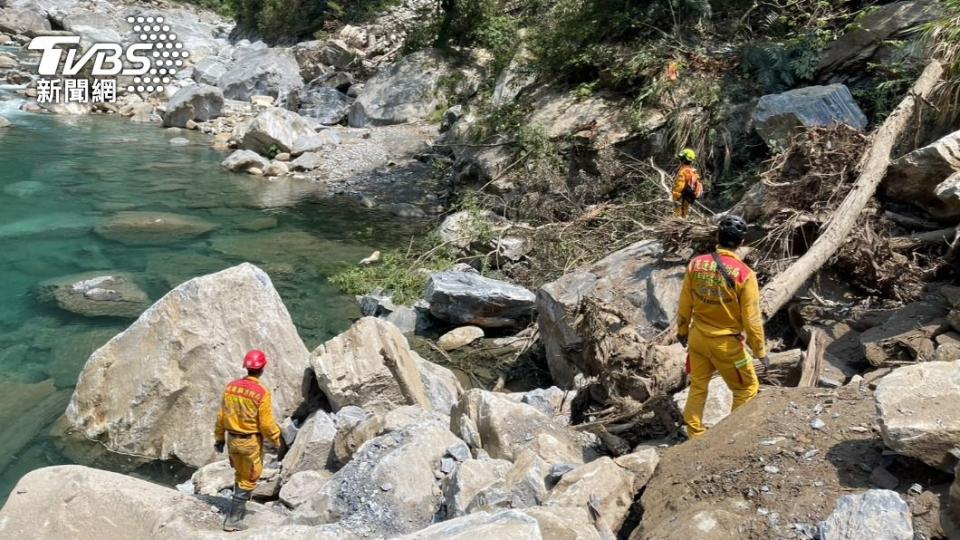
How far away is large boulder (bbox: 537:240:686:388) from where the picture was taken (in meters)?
7.80

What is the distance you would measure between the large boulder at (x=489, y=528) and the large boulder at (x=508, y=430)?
1.60m

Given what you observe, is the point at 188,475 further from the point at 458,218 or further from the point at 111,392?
the point at 458,218

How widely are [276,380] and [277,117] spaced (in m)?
13.3

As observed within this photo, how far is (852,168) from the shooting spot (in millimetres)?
7727

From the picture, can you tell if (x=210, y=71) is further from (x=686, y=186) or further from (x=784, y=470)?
(x=784, y=470)

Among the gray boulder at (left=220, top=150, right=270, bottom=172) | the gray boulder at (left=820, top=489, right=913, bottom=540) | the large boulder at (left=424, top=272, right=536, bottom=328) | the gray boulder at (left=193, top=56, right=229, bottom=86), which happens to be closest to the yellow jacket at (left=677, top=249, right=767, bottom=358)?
the gray boulder at (left=820, top=489, right=913, bottom=540)

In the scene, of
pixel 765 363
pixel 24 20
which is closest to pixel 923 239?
pixel 765 363

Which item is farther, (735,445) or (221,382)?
(221,382)

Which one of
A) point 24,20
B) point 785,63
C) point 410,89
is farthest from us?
point 24,20

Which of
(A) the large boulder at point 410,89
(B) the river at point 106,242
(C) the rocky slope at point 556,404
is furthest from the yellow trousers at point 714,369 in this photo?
(A) the large boulder at point 410,89

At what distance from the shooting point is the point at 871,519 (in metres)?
3.73

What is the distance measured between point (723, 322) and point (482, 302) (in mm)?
4813

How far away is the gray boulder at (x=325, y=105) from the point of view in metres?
22.3

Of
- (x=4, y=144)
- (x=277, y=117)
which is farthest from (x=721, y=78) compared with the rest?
(x=4, y=144)
